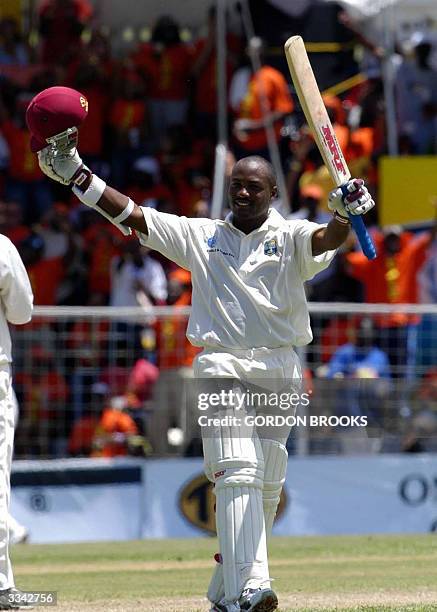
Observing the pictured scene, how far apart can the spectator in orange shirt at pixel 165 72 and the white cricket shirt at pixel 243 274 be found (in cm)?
974

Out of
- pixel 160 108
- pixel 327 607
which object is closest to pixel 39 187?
pixel 160 108

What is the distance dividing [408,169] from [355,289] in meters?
1.59

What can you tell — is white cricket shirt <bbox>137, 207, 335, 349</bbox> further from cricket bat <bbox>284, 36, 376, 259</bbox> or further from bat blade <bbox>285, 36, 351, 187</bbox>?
bat blade <bbox>285, 36, 351, 187</bbox>

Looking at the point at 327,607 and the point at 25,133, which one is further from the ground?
the point at 25,133

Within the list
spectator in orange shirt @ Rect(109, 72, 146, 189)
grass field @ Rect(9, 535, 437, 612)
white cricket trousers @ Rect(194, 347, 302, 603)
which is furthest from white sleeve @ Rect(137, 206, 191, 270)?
spectator in orange shirt @ Rect(109, 72, 146, 189)

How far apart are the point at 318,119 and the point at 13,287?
1.87 meters

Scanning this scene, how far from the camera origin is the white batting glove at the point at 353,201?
701 centimetres

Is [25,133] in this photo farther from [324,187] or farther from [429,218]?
[429,218]

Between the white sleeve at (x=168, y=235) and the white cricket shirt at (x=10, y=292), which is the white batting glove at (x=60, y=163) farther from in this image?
the white cricket shirt at (x=10, y=292)

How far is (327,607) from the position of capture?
24.8ft

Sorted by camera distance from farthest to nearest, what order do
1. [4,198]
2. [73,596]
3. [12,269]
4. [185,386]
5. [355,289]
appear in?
1. [4,198]
2. [355,289]
3. [185,386]
4. [73,596]
5. [12,269]

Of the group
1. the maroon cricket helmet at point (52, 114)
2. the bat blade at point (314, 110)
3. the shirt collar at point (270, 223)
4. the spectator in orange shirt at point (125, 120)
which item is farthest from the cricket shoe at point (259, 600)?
the spectator in orange shirt at point (125, 120)

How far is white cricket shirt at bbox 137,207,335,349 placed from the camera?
7.21 metres

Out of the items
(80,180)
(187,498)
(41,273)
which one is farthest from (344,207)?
(41,273)
